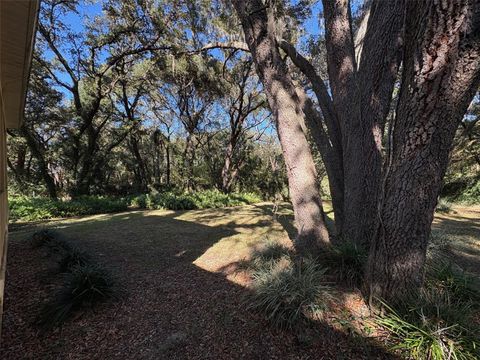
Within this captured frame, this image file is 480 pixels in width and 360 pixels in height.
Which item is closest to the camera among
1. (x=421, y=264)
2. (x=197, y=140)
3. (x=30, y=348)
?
(x=421, y=264)

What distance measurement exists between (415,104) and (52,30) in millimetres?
12019

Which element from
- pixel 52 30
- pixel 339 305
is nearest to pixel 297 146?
pixel 339 305

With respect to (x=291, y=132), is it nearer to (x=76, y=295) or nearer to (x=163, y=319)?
(x=163, y=319)

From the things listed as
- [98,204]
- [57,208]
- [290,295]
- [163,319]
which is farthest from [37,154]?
[290,295]

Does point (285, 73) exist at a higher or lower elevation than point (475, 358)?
higher

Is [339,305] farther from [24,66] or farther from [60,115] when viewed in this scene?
[60,115]

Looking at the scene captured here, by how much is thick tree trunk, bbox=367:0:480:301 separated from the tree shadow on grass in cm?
73

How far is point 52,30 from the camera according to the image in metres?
8.48

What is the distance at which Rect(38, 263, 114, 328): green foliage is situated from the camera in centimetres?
231

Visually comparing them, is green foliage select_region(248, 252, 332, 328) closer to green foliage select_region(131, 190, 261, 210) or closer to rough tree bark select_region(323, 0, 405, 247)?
rough tree bark select_region(323, 0, 405, 247)

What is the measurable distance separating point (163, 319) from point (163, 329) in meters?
0.15

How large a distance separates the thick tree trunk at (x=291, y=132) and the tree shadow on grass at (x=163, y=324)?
3.85 feet

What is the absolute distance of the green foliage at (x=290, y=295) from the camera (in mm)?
2090

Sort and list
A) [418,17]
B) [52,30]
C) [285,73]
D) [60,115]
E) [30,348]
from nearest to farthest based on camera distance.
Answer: [418,17]
[30,348]
[285,73]
[52,30]
[60,115]
